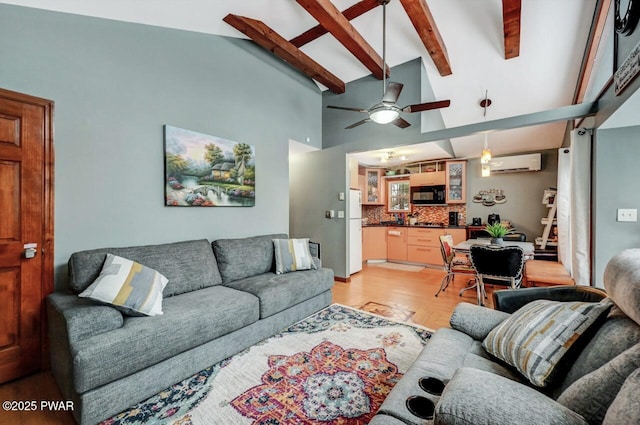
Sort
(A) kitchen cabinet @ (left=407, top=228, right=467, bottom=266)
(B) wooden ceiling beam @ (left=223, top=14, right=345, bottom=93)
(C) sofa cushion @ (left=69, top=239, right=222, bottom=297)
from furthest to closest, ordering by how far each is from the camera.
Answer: (A) kitchen cabinet @ (left=407, top=228, right=467, bottom=266) < (B) wooden ceiling beam @ (left=223, top=14, right=345, bottom=93) < (C) sofa cushion @ (left=69, top=239, right=222, bottom=297)

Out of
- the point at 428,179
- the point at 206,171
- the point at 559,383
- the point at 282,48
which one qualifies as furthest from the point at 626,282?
the point at 428,179

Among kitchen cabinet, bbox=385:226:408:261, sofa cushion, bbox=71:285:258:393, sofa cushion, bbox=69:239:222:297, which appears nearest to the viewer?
sofa cushion, bbox=71:285:258:393

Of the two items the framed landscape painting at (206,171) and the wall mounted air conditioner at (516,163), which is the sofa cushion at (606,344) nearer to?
the framed landscape painting at (206,171)

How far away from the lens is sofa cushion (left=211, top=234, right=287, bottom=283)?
2906 millimetres

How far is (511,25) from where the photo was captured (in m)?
2.89

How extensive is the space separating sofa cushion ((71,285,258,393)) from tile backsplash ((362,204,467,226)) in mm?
5162

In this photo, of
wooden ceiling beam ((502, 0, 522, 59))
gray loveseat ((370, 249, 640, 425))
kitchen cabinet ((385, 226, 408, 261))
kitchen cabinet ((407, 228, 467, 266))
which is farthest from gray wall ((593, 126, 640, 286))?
kitchen cabinet ((385, 226, 408, 261))

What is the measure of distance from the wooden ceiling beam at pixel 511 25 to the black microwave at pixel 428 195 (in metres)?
3.04

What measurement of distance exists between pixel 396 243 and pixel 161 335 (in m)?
5.35

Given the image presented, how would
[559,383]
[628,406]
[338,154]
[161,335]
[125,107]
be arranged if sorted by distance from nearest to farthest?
[628,406] < [559,383] < [161,335] < [125,107] < [338,154]

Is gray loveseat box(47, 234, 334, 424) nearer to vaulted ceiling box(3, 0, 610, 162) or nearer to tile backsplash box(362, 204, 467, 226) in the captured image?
vaulted ceiling box(3, 0, 610, 162)

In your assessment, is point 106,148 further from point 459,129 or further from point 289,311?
point 459,129

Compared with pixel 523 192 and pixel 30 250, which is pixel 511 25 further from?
pixel 30 250

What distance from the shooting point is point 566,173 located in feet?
12.2
